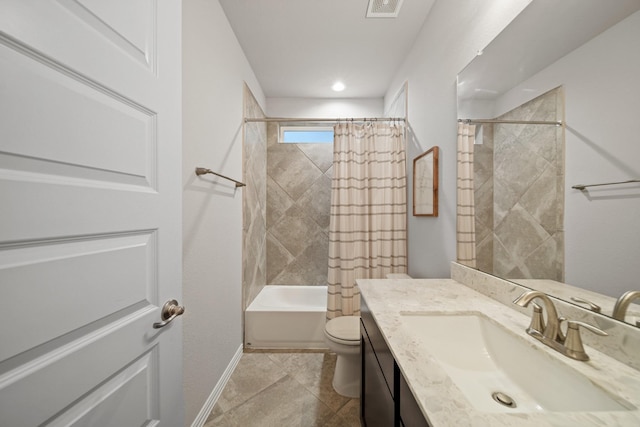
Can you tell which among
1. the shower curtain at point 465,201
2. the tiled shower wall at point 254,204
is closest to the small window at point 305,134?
the tiled shower wall at point 254,204

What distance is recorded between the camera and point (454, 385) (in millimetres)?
550

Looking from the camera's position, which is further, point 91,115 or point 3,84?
point 91,115

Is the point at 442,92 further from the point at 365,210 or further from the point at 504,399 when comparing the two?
the point at 504,399

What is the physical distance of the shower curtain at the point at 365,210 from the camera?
2.19m

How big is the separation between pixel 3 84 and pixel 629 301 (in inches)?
56.1

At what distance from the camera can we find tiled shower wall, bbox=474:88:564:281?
82cm

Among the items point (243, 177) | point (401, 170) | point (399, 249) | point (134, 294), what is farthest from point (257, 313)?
point (401, 170)

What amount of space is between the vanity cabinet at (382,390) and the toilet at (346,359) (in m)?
0.32

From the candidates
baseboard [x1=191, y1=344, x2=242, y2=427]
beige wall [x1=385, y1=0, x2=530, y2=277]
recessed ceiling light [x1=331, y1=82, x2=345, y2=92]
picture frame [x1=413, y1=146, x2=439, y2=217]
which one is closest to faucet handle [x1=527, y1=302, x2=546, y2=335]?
beige wall [x1=385, y1=0, x2=530, y2=277]

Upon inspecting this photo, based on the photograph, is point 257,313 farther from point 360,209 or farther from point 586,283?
point 586,283

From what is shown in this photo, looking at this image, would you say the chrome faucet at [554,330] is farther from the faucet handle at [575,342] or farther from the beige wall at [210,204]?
the beige wall at [210,204]

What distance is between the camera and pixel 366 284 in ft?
4.34

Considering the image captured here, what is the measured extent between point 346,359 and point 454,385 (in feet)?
4.32

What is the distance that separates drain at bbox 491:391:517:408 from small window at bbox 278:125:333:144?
2867 millimetres
